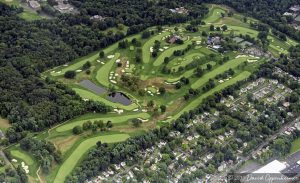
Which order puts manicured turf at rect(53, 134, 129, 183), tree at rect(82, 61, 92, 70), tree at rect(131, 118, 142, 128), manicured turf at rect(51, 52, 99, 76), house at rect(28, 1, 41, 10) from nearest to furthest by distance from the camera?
manicured turf at rect(53, 134, 129, 183)
tree at rect(131, 118, 142, 128)
manicured turf at rect(51, 52, 99, 76)
tree at rect(82, 61, 92, 70)
house at rect(28, 1, 41, 10)

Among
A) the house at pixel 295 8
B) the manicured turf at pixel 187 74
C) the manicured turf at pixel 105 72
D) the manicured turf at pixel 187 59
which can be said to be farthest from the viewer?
the house at pixel 295 8

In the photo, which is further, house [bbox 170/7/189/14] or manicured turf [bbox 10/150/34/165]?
house [bbox 170/7/189/14]

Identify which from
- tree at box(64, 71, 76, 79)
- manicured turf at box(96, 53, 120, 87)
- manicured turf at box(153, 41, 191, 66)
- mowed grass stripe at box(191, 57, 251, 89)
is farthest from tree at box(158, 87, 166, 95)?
tree at box(64, 71, 76, 79)

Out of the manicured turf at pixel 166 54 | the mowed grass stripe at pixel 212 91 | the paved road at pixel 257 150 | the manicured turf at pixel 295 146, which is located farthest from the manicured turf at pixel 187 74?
the manicured turf at pixel 295 146

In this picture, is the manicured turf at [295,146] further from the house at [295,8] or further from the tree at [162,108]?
the house at [295,8]

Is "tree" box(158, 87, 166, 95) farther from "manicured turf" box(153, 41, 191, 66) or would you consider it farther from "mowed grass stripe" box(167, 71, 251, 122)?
"manicured turf" box(153, 41, 191, 66)

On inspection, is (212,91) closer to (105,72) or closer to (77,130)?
(105,72)
